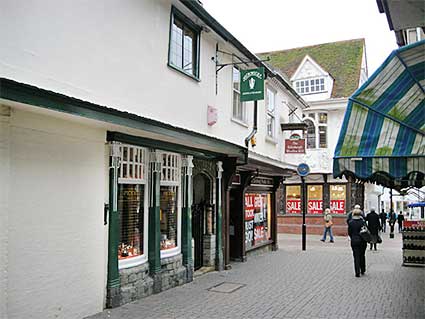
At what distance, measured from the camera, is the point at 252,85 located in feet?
37.8

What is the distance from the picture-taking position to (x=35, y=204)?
20.6 feet

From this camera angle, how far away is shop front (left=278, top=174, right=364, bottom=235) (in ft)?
83.0

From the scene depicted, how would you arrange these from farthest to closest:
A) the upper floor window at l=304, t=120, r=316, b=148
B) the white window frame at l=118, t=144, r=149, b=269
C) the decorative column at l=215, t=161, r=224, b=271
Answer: the upper floor window at l=304, t=120, r=316, b=148 → the decorative column at l=215, t=161, r=224, b=271 → the white window frame at l=118, t=144, r=149, b=269

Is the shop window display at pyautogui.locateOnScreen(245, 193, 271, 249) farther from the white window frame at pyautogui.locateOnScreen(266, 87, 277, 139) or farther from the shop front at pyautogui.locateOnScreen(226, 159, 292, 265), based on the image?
the white window frame at pyautogui.locateOnScreen(266, 87, 277, 139)

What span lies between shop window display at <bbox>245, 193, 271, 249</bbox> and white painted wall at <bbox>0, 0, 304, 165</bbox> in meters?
4.52

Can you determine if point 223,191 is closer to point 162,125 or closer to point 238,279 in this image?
point 238,279

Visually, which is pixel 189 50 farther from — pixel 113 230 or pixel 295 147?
pixel 295 147

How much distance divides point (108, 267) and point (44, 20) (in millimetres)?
4146

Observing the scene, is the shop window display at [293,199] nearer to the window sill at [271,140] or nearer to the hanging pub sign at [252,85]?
the window sill at [271,140]

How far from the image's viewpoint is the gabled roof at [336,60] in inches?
1045

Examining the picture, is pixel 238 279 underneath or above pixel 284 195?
underneath

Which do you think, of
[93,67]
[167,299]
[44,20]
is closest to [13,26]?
[44,20]

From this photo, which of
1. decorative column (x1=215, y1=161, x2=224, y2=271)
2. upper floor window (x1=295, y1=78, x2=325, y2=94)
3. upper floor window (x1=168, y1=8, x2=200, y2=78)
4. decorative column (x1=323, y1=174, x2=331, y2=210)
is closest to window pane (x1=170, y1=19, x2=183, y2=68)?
upper floor window (x1=168, y1=8, x2=200, y2=78)

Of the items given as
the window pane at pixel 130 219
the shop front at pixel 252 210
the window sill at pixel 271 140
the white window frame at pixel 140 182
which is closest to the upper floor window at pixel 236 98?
the shop front at pixel 252 210
